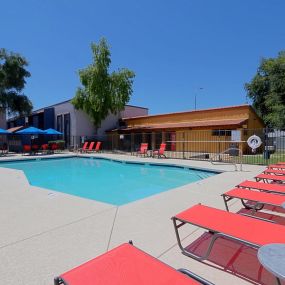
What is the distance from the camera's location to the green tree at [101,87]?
2459 cm

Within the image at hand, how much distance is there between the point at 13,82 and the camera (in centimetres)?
2425

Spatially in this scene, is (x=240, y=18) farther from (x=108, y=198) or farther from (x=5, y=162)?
(x=5, y=162)

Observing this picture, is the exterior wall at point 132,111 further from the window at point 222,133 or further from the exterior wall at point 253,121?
the exterior wall at point 253,121

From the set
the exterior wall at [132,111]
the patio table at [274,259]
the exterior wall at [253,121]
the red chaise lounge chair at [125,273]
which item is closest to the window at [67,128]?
the exterior wall at [132,111]

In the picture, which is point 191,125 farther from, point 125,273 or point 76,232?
point 125,273

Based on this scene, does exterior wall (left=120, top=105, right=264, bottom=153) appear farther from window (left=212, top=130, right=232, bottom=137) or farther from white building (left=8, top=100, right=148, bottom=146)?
white building (left=8, top=100, right=148, bottom=146)

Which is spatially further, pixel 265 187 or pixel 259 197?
pixel 265 187

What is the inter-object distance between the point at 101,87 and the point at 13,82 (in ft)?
28.1

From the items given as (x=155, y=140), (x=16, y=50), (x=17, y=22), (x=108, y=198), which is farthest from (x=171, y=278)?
(x=16, y=50)

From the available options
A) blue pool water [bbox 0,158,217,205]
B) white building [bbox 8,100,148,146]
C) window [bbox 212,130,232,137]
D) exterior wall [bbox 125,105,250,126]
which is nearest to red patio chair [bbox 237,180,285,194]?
blue pool water [bbox 0,158,217,205]

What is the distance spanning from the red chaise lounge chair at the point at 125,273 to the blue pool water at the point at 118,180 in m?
5.58

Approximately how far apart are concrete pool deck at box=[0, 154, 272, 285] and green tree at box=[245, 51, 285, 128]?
77.3 feet

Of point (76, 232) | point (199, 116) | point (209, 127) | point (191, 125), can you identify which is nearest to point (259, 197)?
point (76, 232)

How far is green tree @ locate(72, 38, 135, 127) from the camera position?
24.6m
